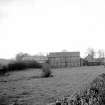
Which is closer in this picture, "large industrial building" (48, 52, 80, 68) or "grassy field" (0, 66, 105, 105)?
"grassy field" (0, 66, 105, 105)

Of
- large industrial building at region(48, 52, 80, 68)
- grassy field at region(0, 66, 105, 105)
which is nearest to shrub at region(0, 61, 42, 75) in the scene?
large industrial building at region(48, 52, 80, 68)

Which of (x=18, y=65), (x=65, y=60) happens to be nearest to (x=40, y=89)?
(x=18, y=65)

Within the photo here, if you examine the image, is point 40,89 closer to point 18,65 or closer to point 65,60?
point 18,65

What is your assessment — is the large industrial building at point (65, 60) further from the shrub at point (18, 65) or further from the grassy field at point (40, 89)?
the grassy field at point (40, 89)

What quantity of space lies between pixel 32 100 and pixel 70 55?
3866cm

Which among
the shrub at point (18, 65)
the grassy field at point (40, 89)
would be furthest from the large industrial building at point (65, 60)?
the grassy field at point (40, 89)

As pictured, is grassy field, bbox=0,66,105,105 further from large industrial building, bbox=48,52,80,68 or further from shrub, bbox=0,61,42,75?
large industrial building, bbox=48,52,80,68

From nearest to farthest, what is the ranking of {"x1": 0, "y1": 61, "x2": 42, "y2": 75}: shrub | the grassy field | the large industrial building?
the grassy field → {"x1": 0, "y1": 61, "x2": 42, "y2": 75}: shrub → the large industrial building

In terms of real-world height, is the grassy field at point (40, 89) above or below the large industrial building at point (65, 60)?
below

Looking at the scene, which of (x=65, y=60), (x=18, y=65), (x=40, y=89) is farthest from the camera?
(x=65, y=60)

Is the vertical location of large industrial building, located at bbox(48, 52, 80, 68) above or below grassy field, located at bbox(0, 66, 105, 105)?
above

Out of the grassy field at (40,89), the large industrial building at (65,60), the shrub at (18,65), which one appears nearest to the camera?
the grassy field at (40,89)

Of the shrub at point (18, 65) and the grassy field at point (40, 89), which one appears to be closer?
the grassy field at point (40, 89)

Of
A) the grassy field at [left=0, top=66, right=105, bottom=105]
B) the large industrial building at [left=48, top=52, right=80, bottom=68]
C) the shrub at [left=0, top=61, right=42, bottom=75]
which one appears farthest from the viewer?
the large industrial building at [left=48, top=52, right=80, bottom=68]
